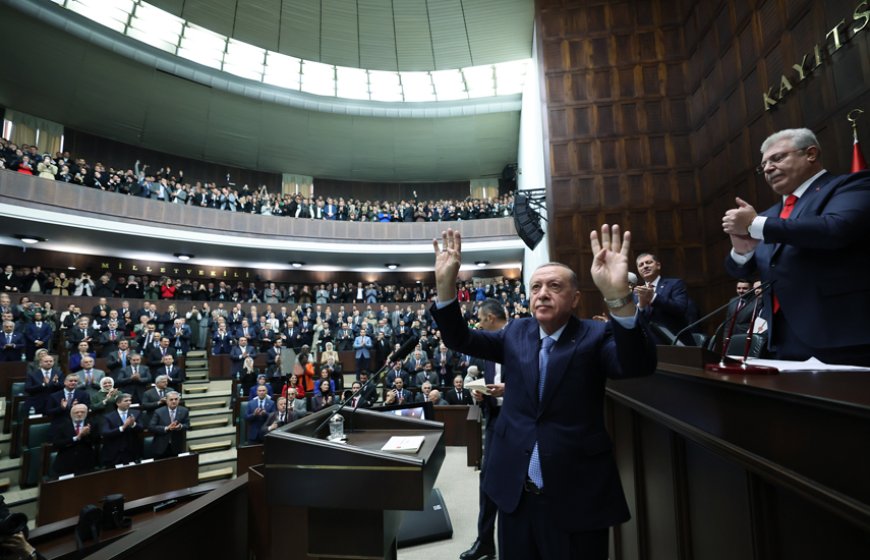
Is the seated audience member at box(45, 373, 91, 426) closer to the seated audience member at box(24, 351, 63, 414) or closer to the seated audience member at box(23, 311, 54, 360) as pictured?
the seated audience member at box(24, 351, 63, 414)

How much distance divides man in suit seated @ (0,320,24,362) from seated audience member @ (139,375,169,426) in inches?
114

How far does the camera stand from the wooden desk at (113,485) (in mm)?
3817

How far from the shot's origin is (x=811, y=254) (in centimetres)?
154

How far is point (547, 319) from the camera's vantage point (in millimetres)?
1419

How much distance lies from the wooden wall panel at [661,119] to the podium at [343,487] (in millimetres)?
5286

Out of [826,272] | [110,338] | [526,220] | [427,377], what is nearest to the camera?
[826,272]

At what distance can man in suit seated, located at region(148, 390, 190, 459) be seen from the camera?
5.16 meters

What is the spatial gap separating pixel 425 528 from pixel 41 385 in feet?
18.2

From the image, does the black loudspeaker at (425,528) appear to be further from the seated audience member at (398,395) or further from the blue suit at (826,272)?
the seated audience member at (398,395)

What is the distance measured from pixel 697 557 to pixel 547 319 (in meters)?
0.84

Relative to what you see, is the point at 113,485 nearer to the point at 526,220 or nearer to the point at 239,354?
the point at 239,354

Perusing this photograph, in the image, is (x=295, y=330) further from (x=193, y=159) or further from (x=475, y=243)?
(x=193, y=159)

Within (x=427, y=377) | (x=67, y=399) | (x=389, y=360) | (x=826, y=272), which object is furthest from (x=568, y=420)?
(x=427, y=377)

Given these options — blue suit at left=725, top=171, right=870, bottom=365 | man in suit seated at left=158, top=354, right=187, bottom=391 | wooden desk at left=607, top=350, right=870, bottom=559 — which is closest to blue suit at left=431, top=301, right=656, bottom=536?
wooden desk at left=607, top=350, right=870, bottom=559
